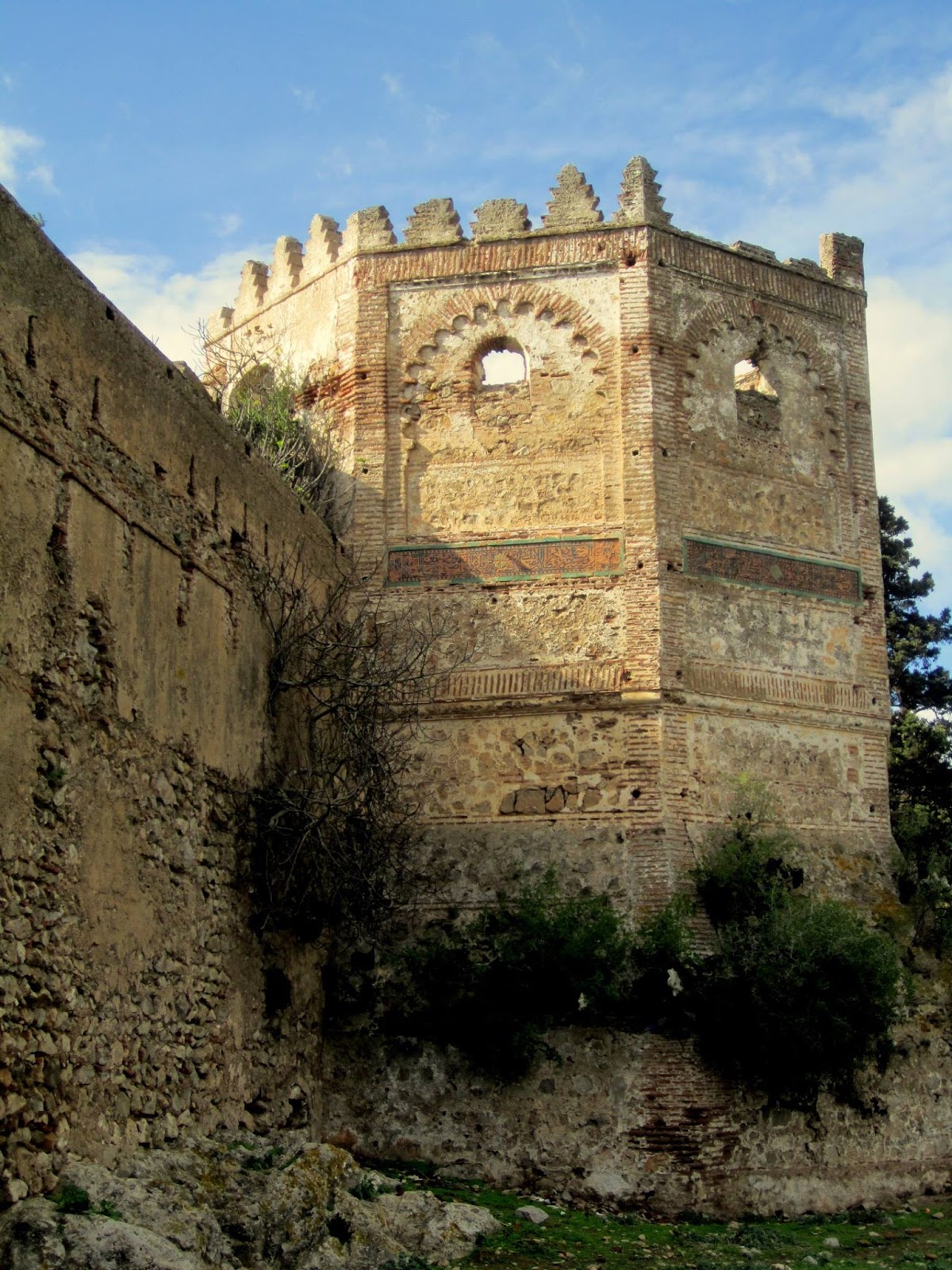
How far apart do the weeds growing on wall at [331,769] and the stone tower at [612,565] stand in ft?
2.47

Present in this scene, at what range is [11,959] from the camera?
7.30 m

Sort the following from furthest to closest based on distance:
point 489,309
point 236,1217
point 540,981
Result: point 489,309 < point 540,981 < point 236,1217

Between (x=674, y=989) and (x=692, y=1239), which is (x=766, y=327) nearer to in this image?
(x=674, y=989)

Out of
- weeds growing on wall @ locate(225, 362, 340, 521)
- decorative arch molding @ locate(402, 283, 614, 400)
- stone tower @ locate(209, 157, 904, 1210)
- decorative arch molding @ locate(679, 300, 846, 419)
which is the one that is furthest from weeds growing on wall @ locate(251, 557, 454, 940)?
decorative arch molding @ locate(679, 300, 846, 419)

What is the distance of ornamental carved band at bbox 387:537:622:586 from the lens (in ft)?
45.6

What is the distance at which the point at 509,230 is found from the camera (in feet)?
49.0

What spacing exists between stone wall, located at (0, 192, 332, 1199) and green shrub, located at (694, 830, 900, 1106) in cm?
338

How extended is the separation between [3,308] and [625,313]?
7850 mm

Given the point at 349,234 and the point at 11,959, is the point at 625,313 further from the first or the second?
the point at 11,959

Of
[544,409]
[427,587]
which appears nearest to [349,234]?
[544,409]

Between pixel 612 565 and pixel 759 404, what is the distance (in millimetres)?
2443

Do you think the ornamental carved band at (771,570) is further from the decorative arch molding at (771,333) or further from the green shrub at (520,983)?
the green shrub at (520,983)

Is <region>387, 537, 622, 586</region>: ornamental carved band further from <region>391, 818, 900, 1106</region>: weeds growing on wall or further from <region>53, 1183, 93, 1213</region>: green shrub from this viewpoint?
<region>53, 1183, 93, 1213</region>: green shrub

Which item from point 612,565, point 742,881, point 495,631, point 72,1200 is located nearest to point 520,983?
point 742,881
